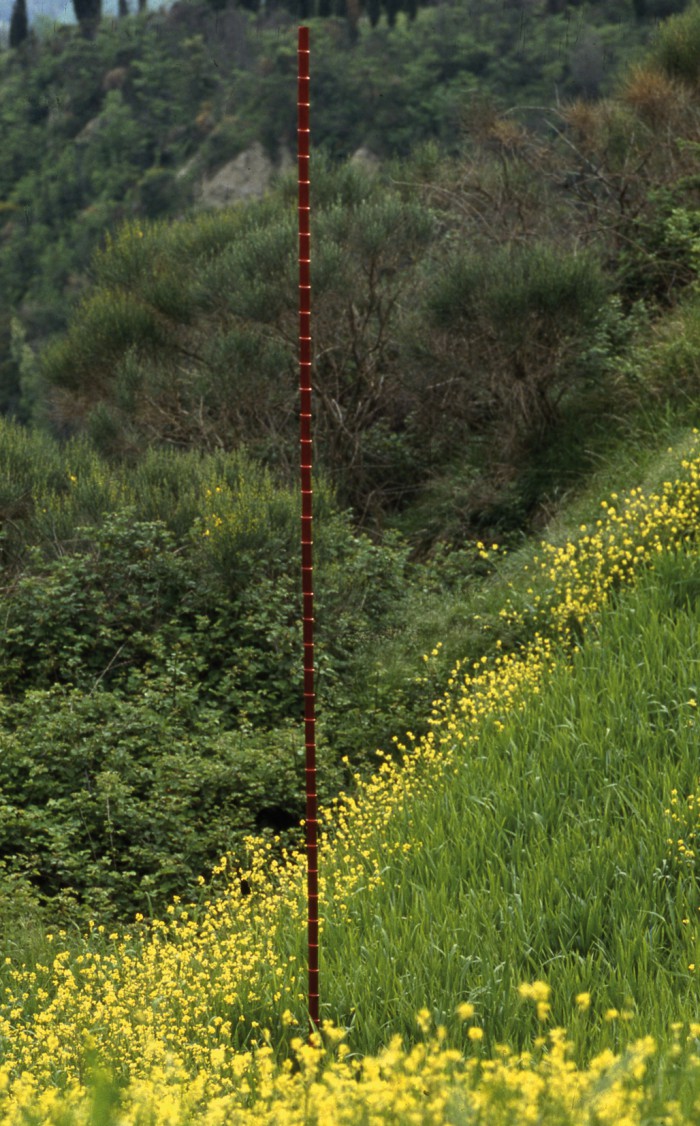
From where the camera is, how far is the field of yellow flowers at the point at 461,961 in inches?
105

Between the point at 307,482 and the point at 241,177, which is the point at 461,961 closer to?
the point at 307,482

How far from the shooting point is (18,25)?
54750mm

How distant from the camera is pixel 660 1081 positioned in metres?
2.84

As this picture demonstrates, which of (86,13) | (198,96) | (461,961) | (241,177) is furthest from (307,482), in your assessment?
(86,13)

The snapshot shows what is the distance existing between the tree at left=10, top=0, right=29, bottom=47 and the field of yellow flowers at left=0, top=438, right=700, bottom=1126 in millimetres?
54252

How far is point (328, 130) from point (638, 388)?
24.9m

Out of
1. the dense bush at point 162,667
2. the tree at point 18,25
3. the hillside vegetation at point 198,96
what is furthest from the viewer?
the tree at point 18,25

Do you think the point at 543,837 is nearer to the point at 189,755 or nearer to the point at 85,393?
the point at 189,755

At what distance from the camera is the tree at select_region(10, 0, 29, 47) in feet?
177

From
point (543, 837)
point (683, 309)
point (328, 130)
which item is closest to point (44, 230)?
point (328, 130)

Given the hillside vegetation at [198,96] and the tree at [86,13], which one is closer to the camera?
the hillside vegetation at [198,96]

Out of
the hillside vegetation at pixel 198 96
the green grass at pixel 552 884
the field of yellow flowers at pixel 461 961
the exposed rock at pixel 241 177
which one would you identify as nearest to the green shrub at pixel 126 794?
the field of yellow flowers at pixel 461 961

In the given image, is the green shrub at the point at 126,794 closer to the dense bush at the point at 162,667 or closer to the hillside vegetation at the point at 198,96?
the dense bush at the point at 162,667

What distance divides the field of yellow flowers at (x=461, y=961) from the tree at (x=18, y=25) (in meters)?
54.3
